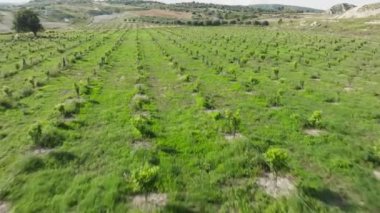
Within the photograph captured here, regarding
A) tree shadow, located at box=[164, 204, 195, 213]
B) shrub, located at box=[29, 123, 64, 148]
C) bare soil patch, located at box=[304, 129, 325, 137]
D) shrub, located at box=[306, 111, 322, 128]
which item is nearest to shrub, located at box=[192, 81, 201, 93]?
shrub, located at box=[306, 111, 322, 128]

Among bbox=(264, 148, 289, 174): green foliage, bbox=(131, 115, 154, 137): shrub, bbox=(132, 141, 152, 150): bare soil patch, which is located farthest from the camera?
bbox=(131, 115, 154, 137): shrub

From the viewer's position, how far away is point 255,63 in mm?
42062

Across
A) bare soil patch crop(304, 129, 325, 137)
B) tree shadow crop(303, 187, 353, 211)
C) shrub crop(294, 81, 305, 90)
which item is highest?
shrub crop(294, 81, 305, 90)

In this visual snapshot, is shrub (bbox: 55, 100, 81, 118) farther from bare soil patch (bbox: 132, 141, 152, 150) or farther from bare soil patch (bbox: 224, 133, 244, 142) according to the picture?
bare soil patch (bbox: 224, 133, 244, 142)

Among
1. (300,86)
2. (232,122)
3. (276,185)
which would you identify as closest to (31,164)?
(232,122)

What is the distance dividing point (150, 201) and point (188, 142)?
5.57 metres

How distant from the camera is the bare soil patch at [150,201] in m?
11.8

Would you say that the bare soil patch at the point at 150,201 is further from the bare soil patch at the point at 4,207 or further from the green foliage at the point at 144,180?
the bare soil patch at the point at 4,207

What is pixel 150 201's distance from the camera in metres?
12.1

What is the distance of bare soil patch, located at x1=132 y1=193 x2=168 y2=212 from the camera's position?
11750 mm

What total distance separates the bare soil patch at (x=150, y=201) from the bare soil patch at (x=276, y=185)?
12.9ft

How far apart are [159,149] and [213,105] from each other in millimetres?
8222

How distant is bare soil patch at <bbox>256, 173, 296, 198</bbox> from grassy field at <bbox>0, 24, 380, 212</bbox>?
40 millimetres

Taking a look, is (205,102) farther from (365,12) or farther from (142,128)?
(365,12)
